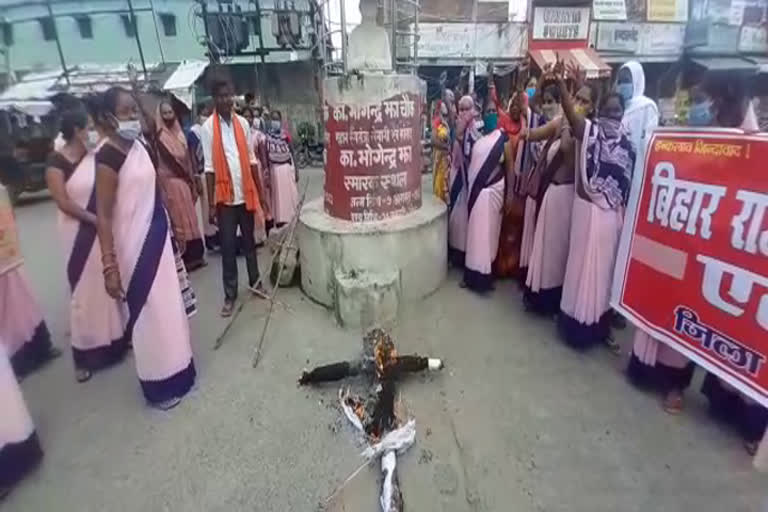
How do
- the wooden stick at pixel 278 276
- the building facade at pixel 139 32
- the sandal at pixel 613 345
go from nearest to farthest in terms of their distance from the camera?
the sandal at pixel 613 345
the wooden stick at pixel 278 276
the building facade at pixel 139 32

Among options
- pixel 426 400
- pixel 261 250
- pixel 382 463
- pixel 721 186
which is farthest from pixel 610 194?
pixel 261 250

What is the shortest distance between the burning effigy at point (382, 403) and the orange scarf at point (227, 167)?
1.66 meters

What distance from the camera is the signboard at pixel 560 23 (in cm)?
1620

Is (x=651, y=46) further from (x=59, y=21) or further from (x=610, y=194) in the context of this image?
(x=59, y=21)

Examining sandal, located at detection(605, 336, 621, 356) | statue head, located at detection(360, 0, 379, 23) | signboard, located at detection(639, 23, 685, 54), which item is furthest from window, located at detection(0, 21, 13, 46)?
signboard, located at detection(639, 23, 685, 54)

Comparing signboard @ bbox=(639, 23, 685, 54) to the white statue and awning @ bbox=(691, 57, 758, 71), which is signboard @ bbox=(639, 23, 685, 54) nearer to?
awning @ bbox=(691, 57, 758, 71)

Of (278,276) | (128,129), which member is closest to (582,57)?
(278,276)

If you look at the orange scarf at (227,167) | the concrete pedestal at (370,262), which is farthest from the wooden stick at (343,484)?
the orange scarf at (227,167)

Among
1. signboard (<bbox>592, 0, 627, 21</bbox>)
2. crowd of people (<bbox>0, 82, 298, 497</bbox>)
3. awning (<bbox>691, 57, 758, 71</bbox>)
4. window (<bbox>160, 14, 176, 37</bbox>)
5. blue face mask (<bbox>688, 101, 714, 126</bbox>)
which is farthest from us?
signboard (<bbox>592, 0, 627, 21</bbox>)

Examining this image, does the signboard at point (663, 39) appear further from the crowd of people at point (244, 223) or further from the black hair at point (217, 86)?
the black hair at point (217, 86)

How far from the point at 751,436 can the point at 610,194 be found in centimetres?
153

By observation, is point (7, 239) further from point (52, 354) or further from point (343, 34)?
point (343, 34)

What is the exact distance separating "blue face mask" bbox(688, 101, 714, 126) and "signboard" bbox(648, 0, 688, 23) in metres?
17.1

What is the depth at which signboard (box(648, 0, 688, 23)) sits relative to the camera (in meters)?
16.6
